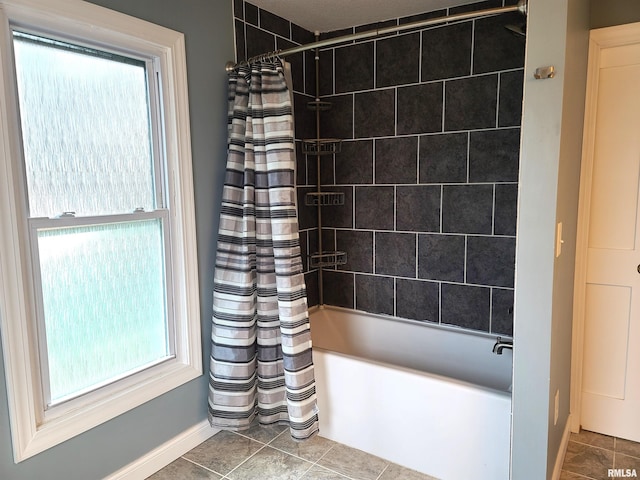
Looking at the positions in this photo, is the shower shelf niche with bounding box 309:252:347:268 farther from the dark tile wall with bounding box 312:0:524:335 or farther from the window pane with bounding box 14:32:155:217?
the window pane with bounding box 14:32:155:217

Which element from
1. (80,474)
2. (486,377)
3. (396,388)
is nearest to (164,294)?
(80,474)

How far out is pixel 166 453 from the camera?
2.15m

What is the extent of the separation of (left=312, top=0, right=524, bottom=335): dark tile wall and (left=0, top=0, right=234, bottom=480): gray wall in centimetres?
97

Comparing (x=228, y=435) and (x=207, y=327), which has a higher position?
(x=207, y=327)

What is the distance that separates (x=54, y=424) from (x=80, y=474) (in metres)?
0.27

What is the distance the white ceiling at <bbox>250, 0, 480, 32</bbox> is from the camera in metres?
2.48

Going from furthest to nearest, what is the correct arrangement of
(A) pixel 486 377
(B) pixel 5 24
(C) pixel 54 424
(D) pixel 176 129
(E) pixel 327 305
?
(E) pixel 327 305, (A) pixel 486 377, (D) pixel 176 129, (C) pixel 54 424, (B) pixel 5 24

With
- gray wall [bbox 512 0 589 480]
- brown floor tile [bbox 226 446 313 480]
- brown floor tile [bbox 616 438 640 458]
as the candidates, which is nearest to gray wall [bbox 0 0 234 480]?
brown floor tile [bbox 226 446 313 480]

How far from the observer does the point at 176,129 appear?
2.08m

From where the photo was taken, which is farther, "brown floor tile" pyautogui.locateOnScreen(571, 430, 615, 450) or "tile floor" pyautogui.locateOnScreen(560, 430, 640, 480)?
"brown floor tile" pyautogui.locateOnScreen(571, 430, 615, 450)

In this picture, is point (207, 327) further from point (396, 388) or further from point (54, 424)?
point (396, 388)

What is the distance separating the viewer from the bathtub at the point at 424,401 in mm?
1888

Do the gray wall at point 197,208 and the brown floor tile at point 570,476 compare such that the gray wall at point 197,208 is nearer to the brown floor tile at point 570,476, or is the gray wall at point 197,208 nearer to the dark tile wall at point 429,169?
the dark tile wall at point 429,169

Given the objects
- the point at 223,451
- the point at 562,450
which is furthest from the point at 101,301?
the point at 562,450
